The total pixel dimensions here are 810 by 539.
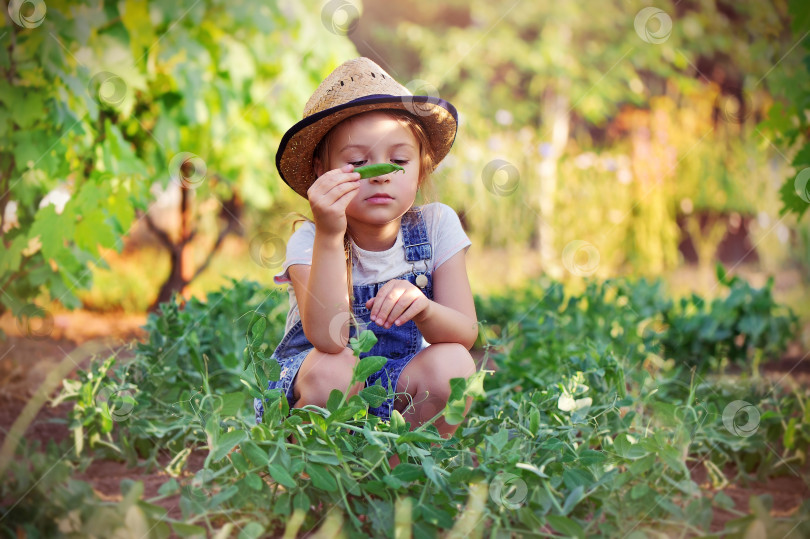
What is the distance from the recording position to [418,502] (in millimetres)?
1153

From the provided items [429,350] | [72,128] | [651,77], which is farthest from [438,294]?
[651,77]

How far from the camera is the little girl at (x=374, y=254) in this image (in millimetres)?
1500

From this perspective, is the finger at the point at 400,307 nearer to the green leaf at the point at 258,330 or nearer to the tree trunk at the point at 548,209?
the green leaf at the point at 258,330

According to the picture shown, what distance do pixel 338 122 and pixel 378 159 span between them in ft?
0.50

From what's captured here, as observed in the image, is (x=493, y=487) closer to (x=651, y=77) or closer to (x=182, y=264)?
(x=182, y=264)

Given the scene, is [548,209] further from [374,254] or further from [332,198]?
[332,198]

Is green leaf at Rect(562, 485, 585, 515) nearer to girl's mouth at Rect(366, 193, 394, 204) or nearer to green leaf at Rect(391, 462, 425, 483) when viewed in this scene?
green leaf at Rect(391, 462, 425, 483)

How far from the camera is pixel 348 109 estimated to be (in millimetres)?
1611

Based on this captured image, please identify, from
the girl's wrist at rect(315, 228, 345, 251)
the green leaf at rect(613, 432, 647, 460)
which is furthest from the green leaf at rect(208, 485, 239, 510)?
the green leaf at rect(613, 432, 647, 460)

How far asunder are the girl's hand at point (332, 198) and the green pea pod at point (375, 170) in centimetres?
2

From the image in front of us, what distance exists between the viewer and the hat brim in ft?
5.25

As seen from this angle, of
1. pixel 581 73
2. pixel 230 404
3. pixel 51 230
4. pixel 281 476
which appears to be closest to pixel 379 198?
pixel 230 404

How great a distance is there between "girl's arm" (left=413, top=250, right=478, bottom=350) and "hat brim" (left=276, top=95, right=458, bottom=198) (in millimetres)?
309

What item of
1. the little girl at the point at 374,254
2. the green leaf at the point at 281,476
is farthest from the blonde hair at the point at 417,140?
the green leaf at the point at 281,476
